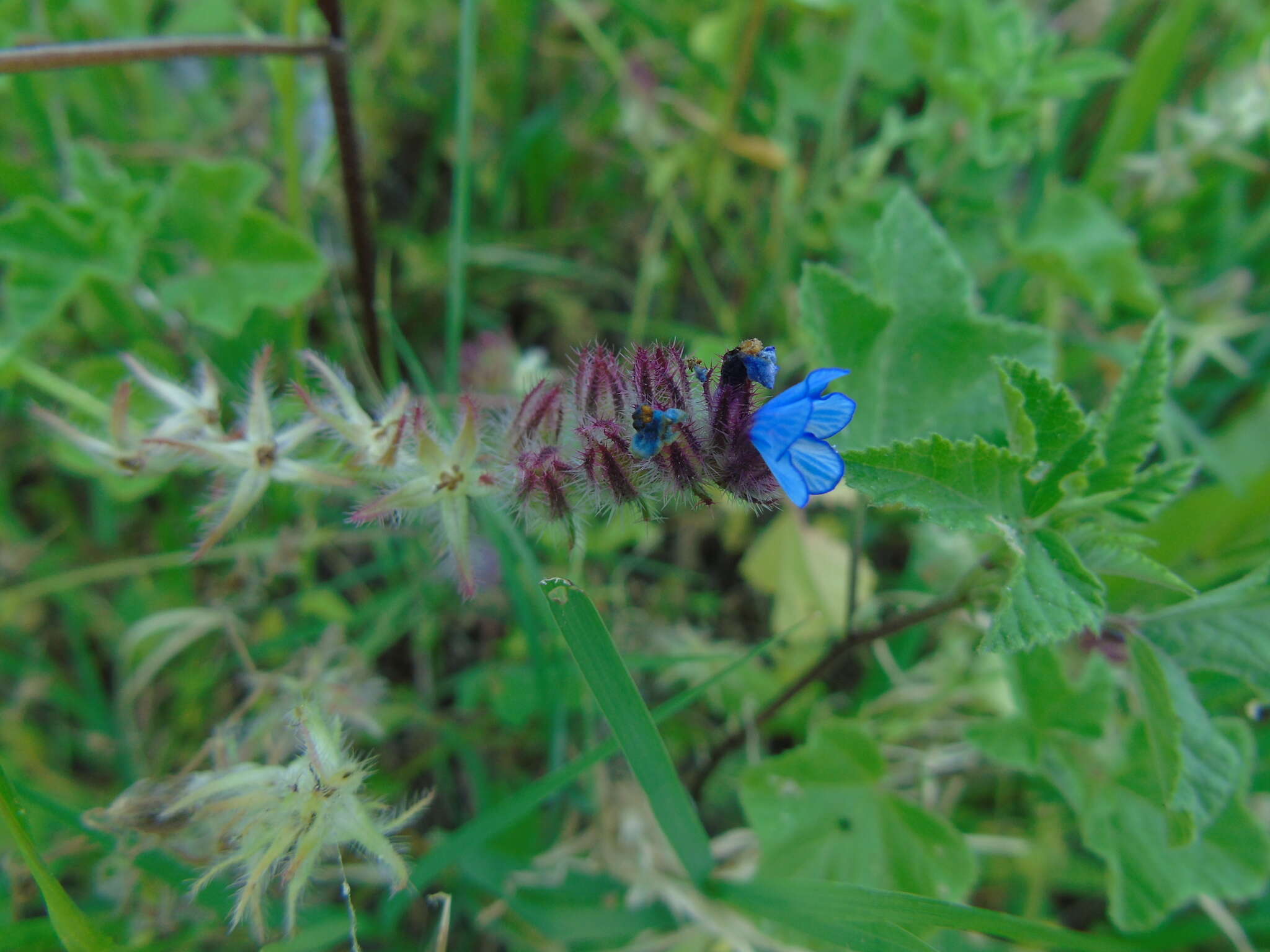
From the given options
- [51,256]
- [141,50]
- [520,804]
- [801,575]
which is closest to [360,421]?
[520,804]

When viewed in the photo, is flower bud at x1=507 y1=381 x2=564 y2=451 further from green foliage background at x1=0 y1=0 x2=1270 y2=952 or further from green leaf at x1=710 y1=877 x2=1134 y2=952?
green leaf at x1=710 y1=877 x2=1134 y2=952

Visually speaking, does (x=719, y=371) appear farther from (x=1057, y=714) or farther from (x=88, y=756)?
(x=88, y=756)

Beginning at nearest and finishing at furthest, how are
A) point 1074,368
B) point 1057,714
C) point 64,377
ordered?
point 1057,714, point 64,377, point 1074,368

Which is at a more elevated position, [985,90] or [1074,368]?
[985,90]

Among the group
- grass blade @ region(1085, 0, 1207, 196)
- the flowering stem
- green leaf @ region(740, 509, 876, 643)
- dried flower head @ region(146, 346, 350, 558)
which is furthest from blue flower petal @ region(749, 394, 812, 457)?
grass blade @ region(1085, 0, 1207, 196)

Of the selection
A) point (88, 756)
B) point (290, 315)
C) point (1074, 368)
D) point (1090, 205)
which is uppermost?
point (290, 315)

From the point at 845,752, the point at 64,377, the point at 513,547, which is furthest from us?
the point at 64,377

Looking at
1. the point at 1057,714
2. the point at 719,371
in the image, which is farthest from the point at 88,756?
the point at 1057,714
